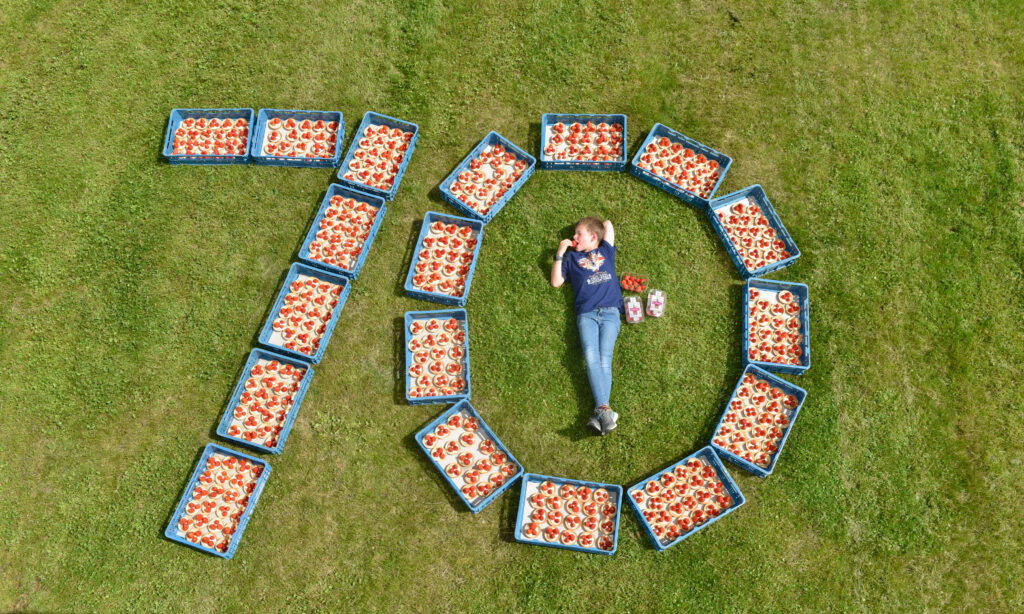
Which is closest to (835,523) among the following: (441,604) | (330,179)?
(441,604)

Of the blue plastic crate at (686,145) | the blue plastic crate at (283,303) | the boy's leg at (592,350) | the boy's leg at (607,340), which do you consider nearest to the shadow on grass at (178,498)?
the blue plastic crate at (283,303)

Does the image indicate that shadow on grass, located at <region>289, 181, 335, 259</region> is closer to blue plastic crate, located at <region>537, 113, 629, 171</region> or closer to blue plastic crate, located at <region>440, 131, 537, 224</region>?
blue plastic crate, located at <region>440, 131, 537, 224</region>

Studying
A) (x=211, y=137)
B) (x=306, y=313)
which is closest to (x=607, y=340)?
(x=306, y=313)

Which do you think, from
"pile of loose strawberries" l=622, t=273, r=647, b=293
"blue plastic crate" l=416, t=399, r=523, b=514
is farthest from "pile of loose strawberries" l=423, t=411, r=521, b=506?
"pile of loose strawberries" l=622, t=273, r=647, b=293

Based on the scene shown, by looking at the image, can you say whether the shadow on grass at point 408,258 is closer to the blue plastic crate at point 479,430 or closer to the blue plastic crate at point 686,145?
the blue plastic crate at point 479,430

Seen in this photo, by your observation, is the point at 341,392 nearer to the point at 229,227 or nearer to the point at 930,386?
the point at 229,227

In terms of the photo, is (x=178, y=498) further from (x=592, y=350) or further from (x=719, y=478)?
(x=719, y=478)

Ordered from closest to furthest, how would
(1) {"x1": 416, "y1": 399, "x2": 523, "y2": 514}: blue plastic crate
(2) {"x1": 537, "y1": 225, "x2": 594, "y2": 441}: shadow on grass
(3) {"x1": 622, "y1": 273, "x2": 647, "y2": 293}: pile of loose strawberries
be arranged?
(1) {"x1": 416, "y1": 399, "x2": 523, "y2": 514}: blue plastic crate, (2) {"x1": 537, "y1": 225, "x2": 594, "y2": 441}: shadow on grass, (3) {"x1": 622, "y1": 273, "x2": 647, "y2": 293}: pile of loose strawberries
